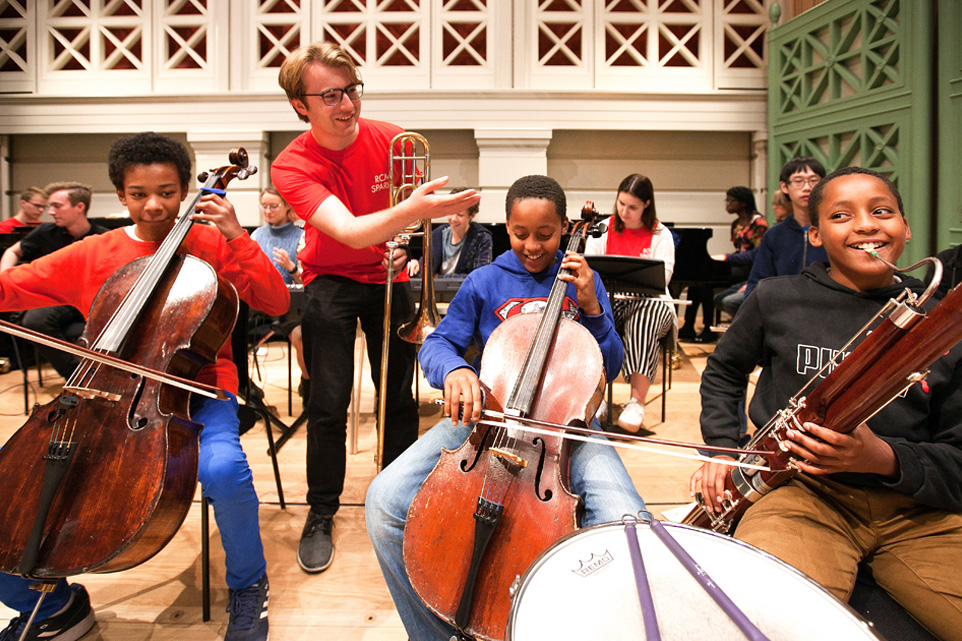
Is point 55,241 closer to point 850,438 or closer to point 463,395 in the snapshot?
point 463,395

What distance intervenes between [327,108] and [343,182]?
0.27 meters

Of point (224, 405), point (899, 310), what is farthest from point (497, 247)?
point (899, 310)

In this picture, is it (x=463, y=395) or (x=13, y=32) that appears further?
(x=13, y=32)

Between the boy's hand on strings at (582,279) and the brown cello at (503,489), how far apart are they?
0.25 feet

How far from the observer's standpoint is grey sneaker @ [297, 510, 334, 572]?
6.81 feet

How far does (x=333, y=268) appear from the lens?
217 cm

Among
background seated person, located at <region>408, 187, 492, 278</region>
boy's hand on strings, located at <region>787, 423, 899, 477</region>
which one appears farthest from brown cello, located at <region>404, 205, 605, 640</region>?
background seated person, located at <region>408, 187, 492, 278</region>

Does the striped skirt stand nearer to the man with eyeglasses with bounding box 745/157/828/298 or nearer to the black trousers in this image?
the man with eyeglasses with bounding box 745/157/828/298

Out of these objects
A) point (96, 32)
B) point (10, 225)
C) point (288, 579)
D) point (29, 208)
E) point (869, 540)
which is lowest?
point (288, 579)

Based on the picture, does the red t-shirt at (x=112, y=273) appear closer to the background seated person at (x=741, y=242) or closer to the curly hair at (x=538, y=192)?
the curly hair at (x=538, y=192)

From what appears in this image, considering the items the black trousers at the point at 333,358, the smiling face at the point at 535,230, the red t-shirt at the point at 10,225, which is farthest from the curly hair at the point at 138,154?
the red t-shirt at the point at 10,225

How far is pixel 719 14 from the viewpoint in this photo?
606cm

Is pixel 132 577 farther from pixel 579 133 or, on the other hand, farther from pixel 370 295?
pixel 579 133

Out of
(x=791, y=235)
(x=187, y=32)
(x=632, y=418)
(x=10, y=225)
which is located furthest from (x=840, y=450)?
(x=187, y=32)
